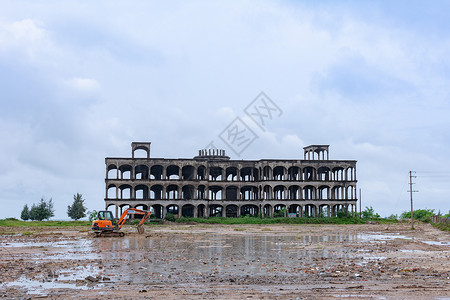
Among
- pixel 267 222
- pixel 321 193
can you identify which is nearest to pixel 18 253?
pixel 267 222

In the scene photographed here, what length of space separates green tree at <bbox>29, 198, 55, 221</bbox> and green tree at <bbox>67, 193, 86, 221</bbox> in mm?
3333

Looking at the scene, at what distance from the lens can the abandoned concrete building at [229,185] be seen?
66.3 meters

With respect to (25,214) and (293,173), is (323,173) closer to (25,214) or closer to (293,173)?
(293,173)

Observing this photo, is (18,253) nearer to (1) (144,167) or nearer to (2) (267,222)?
(2) (267,222)

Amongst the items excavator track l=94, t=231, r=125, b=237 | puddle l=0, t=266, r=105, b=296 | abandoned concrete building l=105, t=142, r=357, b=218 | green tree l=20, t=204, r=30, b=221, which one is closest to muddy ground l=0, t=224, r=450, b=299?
puddle l=0, t=266, r=105, b=296

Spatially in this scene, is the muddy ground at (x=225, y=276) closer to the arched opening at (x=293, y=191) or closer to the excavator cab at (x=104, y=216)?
the excavator cab at (x=104, y=216)

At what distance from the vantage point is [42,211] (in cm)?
7831

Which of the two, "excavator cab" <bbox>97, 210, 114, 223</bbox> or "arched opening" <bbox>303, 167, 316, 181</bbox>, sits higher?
"arched opening" <bbox>303, 167, 316, 181</bbox>

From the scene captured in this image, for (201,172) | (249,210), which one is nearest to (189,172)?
(201,172)

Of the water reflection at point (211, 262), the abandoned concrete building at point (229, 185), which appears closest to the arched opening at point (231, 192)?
the abandoned concrete building at point (229, 185)

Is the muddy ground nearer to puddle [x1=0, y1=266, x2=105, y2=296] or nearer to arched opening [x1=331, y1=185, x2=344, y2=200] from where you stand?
puddle [x1=0, y1=266, x2=105, y2=296]

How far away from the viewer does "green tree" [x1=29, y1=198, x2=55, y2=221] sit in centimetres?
7806

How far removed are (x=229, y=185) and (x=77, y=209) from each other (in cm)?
2821

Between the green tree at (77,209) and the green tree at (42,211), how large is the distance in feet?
10.9
